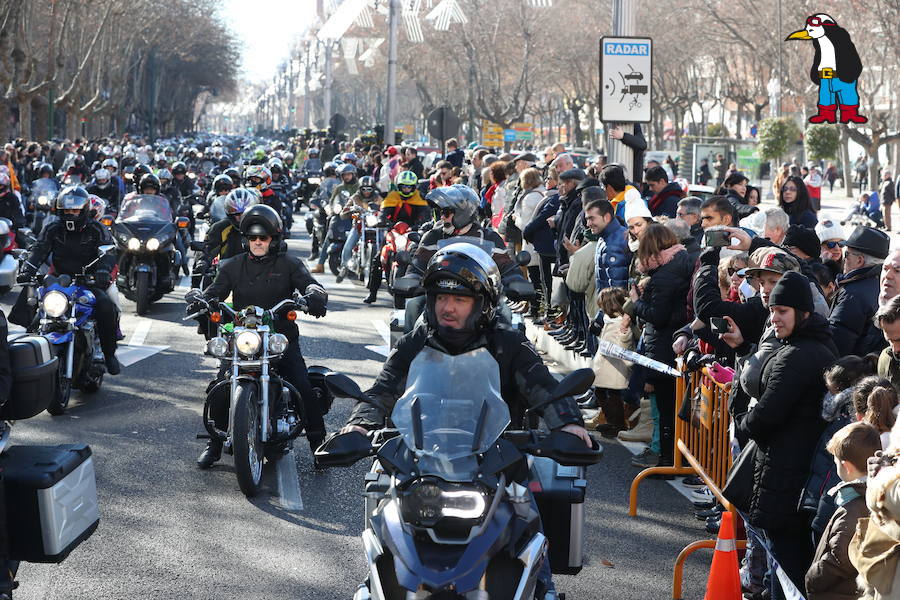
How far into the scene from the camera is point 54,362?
215 inches

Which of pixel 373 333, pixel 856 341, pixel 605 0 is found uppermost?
pixel 605 0

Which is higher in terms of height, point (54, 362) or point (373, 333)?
point (54, 362)

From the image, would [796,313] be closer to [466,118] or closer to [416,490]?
[416,490]

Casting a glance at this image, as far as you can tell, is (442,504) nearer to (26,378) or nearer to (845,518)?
(845,518)

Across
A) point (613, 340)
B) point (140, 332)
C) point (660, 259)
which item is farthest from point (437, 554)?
point (140, 332)

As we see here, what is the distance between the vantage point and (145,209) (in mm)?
16953

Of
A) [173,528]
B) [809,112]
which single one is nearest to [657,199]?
[173,528]

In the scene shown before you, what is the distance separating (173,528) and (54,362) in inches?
91.4

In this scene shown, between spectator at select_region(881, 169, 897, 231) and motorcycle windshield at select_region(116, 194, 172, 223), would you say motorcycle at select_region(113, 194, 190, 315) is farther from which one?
spectator at select_region(881, 169, 897, 231)

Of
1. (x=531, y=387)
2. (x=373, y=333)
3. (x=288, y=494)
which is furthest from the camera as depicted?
(x=373, y=333)

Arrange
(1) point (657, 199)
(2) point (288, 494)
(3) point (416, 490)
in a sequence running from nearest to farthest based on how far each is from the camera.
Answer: (3) point (416, 490)
(2) point (288, 494)
(1) point (657, 199)

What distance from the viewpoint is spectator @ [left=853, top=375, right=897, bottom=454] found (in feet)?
17.0

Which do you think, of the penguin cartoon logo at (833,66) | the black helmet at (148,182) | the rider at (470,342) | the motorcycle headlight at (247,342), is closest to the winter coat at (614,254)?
the penguin cartoon logo at (833,66)

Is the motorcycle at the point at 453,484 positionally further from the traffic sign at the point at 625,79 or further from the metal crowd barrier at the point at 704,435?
the traffic sign at the point at 625,79
